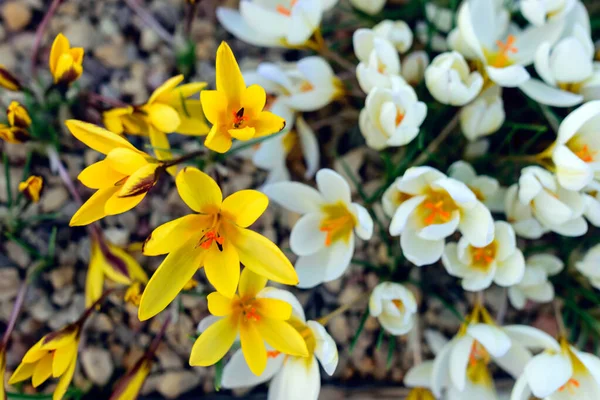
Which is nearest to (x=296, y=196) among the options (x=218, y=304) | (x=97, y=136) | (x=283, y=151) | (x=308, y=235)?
(x=308, y=235)

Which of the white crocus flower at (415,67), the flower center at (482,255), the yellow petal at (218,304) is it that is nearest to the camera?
the yellow petal at (218,304)

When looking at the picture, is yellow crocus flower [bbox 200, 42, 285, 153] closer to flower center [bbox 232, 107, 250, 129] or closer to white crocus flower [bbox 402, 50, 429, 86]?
flower center [bbox 232, 107, 250, 129]

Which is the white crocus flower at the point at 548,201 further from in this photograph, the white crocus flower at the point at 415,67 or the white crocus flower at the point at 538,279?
the white crocus flower at the point at 415,67

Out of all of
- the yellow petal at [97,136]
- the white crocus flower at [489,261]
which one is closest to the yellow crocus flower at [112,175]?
the yellow petal at [97,136]

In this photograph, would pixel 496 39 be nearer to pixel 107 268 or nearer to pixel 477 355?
pixel 477 355

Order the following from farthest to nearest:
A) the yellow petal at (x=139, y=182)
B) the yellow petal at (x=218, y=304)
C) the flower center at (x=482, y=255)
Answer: the flower center at (x=482, y=255) → the yellow petal at (x=218, y=304) → the yellow petal at (x=139, y=182)

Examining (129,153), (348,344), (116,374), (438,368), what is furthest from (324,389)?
(129,153)

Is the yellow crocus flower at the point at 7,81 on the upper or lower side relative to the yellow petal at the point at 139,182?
lower

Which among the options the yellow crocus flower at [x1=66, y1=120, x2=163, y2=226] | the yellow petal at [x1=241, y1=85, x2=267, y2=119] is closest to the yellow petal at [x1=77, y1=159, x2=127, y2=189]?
the yellow crocus flower at [x1=66, y1=120, x2=163, y2=226]
